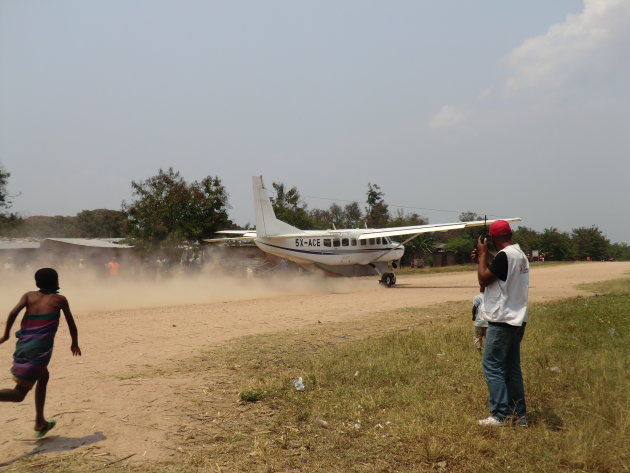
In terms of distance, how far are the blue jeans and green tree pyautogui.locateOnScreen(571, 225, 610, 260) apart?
276 feet

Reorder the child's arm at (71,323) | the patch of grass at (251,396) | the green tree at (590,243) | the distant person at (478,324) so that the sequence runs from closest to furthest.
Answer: the child's arm at (71,323) < the patch of grass at (251,396) < the distant person at (478,324) < the green tree at (590,243)

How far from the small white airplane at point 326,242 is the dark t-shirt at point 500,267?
63.8 feet

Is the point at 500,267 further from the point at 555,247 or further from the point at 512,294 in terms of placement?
the point at 555,247

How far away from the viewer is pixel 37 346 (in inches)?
193

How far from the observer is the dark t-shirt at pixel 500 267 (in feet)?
16.4

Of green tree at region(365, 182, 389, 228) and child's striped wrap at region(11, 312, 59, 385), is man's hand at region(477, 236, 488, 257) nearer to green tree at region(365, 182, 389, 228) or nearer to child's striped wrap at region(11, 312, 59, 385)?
child's striped wrap at region(11, 312, 59, 385)

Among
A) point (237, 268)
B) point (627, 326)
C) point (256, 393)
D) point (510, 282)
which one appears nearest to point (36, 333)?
point (256, 393)

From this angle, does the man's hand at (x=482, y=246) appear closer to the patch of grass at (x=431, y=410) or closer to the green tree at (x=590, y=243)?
the patch of grass at (x=431, y=410)

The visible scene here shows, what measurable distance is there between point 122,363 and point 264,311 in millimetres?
7733

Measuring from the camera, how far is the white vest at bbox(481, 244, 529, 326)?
502 cm

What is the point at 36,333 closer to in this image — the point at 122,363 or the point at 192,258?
the point at 122,363

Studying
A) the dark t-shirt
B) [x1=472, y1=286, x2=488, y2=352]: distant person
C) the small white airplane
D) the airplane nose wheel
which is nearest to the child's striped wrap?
the dark t-shirt

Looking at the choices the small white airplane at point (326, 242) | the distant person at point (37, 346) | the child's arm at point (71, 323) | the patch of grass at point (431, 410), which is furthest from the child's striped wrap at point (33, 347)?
the small white airplane at point (326, 242)

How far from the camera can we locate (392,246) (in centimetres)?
2672
